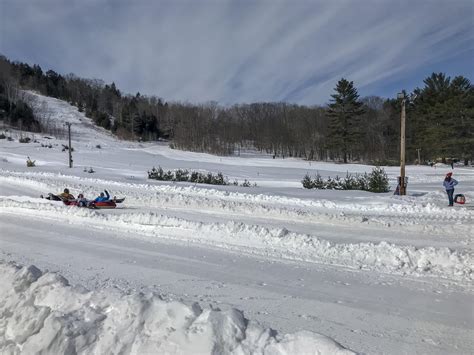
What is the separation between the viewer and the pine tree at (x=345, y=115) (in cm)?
6794

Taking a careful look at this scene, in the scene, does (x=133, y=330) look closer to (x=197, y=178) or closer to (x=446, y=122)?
(x=197, y=178)

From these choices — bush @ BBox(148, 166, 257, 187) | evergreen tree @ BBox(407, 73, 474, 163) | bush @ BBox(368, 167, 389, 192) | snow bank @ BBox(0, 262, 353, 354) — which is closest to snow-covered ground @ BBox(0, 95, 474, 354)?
snow bank @ BBox(0, 262, 353, 354)

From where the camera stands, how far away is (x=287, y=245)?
9516mm

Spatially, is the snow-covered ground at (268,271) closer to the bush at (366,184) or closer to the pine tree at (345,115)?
the bush at (366,184)

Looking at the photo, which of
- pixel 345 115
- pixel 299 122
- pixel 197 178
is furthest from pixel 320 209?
pixel 299 122

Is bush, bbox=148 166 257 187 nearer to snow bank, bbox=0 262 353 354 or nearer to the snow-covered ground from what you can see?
the snow-covered ground

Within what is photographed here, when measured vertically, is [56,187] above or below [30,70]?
below

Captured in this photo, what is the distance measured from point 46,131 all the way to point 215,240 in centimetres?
9763

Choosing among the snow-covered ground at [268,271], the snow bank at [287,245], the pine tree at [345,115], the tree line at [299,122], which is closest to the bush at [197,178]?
the snow-covered ground at [268,271]

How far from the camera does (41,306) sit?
4.92 meters

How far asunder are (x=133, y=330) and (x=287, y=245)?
5800 mm

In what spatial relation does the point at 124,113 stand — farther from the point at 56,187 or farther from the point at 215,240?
the point at 215,240

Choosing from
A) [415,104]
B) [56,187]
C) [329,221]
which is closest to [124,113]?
[415,104]

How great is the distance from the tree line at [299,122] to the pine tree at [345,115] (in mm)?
169
